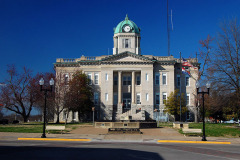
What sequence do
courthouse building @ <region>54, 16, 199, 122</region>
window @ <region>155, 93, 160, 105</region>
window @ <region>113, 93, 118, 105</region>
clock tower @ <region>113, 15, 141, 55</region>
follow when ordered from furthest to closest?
clock tower @ <region>113, 15, 141, 55</region>
window @ <region>155, 93, 160, 105</region>
window @ <region>113, 93, 118, 105</region>
courthouse building @ <region>54, 16, 199, 122</region>

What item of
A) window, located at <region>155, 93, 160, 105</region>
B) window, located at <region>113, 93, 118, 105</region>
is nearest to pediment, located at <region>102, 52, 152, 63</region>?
window, located at <region>113, 93, 118, 105</region>

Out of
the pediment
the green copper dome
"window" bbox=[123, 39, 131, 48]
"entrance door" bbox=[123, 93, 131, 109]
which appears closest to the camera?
the pediment

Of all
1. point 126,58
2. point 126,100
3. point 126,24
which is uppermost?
point 126,24

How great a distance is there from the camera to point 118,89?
209 feet

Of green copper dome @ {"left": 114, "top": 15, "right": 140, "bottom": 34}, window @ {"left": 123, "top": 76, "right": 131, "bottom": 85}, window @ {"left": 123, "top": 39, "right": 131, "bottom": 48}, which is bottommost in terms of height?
window @ {"left": 123, "top": 76, "right": 131, "bottom": 85}

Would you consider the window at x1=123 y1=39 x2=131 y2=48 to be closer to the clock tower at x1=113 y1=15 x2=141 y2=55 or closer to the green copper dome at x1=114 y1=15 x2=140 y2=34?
the clock tower at x1=113 y1=15 x2=141 y2=55

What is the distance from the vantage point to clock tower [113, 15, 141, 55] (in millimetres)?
67562

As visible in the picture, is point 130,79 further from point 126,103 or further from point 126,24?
point 126,24

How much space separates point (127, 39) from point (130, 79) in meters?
9.75

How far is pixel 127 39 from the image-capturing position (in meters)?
68.0

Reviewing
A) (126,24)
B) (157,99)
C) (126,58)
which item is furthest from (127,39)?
(157,99)

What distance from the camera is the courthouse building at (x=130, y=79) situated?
62.7 m

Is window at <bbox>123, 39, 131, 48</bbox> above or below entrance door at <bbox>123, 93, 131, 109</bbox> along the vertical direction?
above

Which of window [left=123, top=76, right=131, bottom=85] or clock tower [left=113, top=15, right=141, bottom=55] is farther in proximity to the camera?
clock tower [left=113, top=15, right=141, bottom=55]
